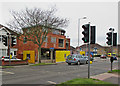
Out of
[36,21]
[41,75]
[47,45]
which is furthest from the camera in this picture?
[47,45]

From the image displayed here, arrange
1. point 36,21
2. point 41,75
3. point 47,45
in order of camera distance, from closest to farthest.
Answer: point 41,75, point 36,21, point 47,45

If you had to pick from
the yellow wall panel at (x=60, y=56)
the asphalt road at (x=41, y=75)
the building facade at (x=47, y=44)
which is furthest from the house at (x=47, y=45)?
the asphalt road at (x=41, y=75)

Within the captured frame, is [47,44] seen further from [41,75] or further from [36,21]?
[41,75]

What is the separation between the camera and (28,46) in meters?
36.1

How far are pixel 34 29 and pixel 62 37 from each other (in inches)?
756

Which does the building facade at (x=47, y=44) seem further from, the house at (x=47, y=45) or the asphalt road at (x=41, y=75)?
the asphalt road at (x=41, y=75)

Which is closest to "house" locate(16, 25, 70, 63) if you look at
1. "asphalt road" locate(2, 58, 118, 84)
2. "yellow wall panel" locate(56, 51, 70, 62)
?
"yellow wall panel" locate(56, 51, 70, 62)

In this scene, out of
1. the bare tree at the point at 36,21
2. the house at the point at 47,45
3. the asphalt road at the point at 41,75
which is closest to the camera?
the asphalt road at the point at 41,75

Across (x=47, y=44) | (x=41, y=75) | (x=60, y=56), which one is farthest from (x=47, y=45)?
(x=41, y=75)

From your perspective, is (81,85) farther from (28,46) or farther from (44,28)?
(28,46)

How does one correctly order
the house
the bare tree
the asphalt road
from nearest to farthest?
the asphalt road
the bare tree
the house

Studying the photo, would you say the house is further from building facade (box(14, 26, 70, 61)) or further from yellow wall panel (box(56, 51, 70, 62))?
yellow wall panel (box(56, 51, 70, 62))

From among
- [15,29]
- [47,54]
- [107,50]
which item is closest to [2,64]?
[15,29]

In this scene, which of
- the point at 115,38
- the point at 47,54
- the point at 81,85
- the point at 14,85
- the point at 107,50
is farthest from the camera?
the point at 107,50
